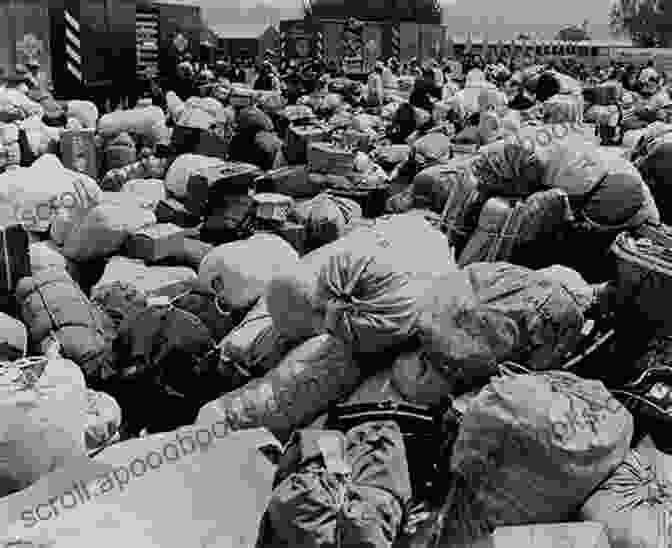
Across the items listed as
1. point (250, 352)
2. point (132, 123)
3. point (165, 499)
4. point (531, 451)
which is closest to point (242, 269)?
point (250, 352)

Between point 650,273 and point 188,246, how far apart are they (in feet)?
7.74

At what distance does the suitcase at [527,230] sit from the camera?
2.88 m

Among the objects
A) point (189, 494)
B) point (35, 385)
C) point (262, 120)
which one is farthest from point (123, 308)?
point (262, 120)

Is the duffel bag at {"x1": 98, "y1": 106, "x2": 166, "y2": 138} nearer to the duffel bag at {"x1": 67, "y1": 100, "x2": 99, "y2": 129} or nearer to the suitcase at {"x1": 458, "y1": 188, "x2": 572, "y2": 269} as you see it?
the duffel bag at {"x1": 67, "y1": 100, "x2": 99, "y2": 129}

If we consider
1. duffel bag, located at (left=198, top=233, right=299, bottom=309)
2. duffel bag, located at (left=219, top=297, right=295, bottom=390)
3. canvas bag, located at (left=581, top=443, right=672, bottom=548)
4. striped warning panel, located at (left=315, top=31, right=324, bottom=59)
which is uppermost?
striped warning panel, located at (left=315, top=31, right=324, bottom=59)

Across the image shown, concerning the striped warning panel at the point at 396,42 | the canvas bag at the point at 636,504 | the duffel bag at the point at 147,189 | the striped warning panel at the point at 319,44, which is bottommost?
the canvas bag at the point at 636,504

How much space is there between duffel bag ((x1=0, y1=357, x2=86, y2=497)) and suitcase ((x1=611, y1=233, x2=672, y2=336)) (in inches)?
71.0

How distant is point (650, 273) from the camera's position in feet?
7.97

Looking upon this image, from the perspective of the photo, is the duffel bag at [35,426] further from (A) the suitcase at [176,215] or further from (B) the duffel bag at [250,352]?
(A) the suitcase at [176,215]

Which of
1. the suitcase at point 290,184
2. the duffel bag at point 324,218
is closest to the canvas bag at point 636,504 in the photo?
the duffel bag at point 324,218

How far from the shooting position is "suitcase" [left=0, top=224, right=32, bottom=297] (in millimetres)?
3244

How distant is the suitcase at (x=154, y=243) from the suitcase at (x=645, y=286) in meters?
2.25

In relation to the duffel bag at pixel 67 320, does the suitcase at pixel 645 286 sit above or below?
above

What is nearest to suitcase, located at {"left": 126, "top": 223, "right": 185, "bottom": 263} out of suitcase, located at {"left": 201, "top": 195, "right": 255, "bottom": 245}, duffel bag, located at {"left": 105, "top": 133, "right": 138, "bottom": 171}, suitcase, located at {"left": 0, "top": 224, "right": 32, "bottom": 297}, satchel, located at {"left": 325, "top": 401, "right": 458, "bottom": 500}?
suitcase, located at {"left": 201, "top": 195, "right": 255, "bottom": 245}
